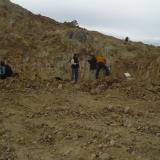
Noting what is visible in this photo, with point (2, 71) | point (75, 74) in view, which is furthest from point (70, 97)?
point (2, 71)

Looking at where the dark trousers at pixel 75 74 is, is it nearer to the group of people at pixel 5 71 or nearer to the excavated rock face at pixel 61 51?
the excavated rock face at pixel 61 51

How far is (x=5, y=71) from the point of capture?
2102 cm

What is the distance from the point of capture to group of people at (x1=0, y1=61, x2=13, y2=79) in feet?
68.5

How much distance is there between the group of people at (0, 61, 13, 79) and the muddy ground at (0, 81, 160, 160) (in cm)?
115

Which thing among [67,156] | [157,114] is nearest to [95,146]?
[67,156]

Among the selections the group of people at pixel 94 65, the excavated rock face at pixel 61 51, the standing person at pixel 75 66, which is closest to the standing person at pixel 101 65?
the group of people at pixel 94 65

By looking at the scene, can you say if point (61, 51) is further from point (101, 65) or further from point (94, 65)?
point (101, 65)

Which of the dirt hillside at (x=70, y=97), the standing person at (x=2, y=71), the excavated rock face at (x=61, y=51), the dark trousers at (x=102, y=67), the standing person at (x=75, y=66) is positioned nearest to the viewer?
the dirt hillside at (x=70, y=97)

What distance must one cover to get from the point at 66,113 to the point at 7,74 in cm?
541

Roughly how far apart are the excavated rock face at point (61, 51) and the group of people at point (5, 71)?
0.70m

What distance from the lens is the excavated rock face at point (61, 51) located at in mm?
22188

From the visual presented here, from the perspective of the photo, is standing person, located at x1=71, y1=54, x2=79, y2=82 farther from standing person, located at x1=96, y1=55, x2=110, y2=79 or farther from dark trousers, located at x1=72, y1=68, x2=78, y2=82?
standing person, located at x1=96, y1=55, x2=110, y2=79

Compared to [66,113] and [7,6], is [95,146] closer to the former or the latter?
[66,113]

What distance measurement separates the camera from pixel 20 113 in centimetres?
1688
